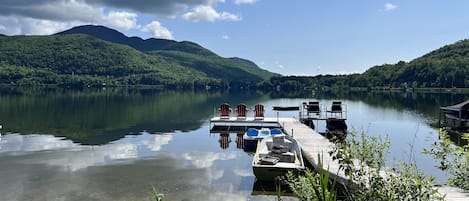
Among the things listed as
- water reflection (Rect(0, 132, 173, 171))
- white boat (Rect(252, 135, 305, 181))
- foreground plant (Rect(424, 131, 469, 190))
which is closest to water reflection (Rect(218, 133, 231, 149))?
water reflection (Rect(0, 132, 173, 171))

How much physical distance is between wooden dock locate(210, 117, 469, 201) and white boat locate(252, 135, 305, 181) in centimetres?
83

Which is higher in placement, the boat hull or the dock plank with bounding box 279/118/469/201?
the dock plank with bounding box 279/118/469/201

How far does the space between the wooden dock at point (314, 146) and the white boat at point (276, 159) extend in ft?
2.74

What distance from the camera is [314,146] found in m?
19.7

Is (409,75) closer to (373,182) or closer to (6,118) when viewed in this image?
(6,118)

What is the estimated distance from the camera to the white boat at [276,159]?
1442 centimetres

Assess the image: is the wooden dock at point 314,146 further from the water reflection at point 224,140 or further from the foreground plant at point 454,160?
the water reflection at point 224,140

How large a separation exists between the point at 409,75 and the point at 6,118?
546 ft

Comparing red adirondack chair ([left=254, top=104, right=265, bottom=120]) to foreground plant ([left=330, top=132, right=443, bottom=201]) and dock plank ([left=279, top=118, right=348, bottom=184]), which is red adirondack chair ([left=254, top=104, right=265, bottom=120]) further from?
foreground plant ([left=330, top=132, right=443, bottom=201])

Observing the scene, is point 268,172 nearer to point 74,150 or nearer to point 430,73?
point 74,150

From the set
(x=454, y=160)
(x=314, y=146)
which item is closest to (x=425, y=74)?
(x=314, y=146)

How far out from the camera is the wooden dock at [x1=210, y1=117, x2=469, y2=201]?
902 cm

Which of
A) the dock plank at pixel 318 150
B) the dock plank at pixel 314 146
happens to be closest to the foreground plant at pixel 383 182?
the dock plank at pixel 318 150

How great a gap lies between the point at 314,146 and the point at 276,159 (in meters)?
5.05
